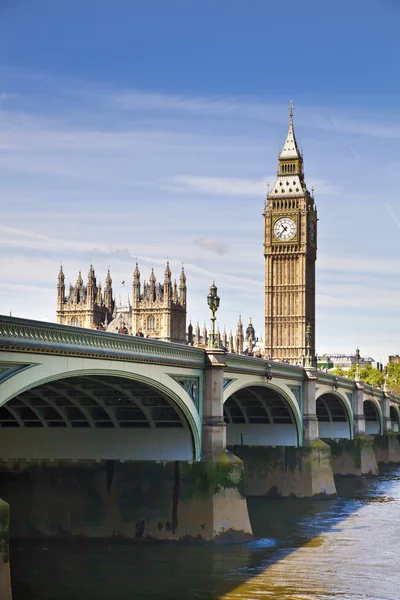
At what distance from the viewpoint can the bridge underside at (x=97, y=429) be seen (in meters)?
36.5

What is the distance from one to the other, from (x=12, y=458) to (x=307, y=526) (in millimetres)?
12405

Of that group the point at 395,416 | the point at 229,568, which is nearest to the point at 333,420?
the point at 229,568

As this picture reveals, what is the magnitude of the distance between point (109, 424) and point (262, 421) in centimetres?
1732

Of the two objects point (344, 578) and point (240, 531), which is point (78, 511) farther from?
point (344, 578)

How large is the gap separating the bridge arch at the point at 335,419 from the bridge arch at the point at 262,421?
14310 millimetres

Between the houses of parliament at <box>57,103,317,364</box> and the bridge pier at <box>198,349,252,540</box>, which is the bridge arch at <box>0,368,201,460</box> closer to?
the bridge pier at <box>198,349,252,540</box>

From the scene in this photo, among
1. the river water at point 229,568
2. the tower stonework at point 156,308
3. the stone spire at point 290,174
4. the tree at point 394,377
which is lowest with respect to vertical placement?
the river water at point 229,568

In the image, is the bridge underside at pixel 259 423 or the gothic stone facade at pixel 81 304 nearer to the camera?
the bridge underside at pixel 259 423

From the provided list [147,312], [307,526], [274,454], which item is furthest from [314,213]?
[307,526]

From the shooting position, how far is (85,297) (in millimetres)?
138625

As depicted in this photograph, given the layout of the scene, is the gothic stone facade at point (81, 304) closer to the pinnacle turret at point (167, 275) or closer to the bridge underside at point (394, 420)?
the pinnacle turret at point (167, 275)

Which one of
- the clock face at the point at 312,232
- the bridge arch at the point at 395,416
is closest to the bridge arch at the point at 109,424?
the bridge arch at the point at 395,416

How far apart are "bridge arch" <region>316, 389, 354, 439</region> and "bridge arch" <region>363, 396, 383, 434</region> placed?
12.9 metres

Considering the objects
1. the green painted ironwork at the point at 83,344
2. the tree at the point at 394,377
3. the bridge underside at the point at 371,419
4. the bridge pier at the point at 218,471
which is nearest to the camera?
the green painted ironwork at the point at 83,344
